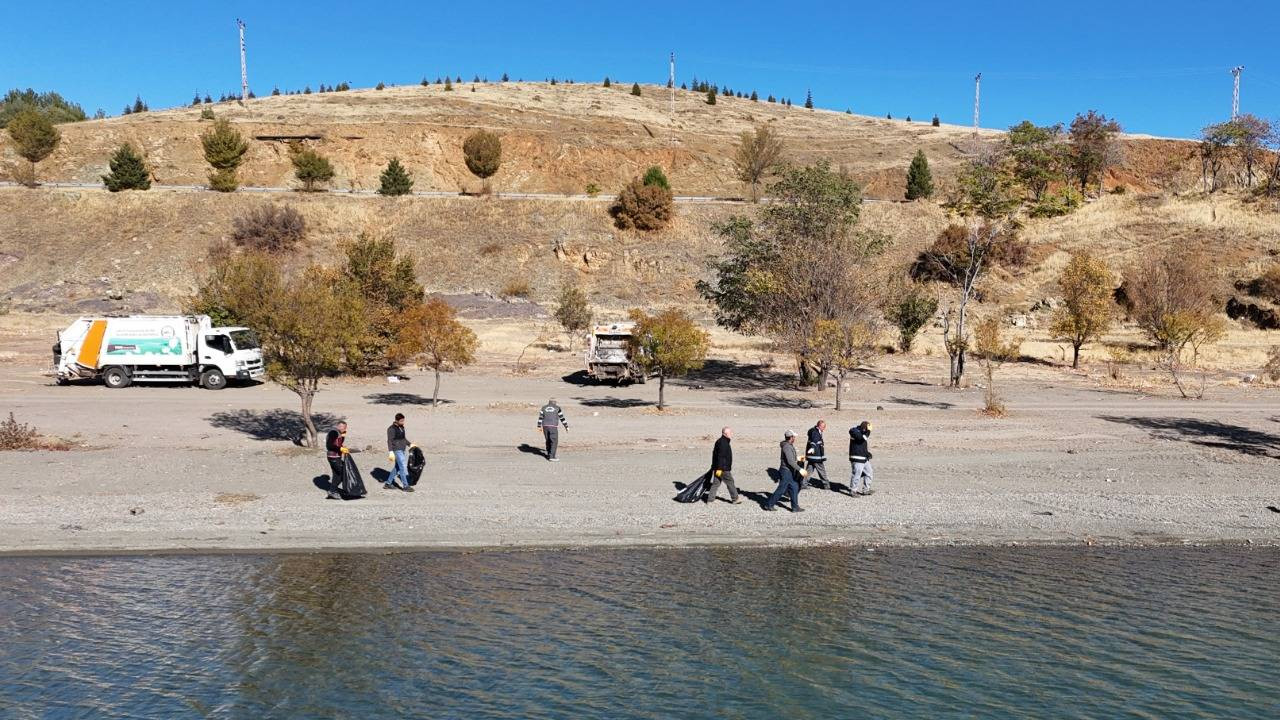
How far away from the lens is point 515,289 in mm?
58406

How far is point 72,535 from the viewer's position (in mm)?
15227

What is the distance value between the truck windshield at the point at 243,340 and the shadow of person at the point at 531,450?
15739 mm

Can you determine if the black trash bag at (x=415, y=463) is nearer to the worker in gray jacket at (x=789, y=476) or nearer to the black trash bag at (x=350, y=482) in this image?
the black trash bag at (x=350, y=482)

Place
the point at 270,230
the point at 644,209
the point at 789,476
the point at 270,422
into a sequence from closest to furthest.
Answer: the point at 789,476 → the point at 270,422 → the point at 270,230 → the point at 644,209

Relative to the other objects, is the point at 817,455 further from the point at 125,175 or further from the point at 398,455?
the point at 125,175

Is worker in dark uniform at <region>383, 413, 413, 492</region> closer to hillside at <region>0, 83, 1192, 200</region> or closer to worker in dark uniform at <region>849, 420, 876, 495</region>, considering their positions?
worker in dark uniform at <region>849, 420, 876, 495</region>

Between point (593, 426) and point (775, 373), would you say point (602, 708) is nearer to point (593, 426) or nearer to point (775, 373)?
point (593, 426)

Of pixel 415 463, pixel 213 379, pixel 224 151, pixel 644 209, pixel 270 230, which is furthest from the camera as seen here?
pixel 224 151

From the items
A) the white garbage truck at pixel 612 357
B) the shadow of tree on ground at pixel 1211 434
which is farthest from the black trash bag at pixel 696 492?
the white garbage truck at pixel 612 357

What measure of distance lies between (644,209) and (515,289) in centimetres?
1348

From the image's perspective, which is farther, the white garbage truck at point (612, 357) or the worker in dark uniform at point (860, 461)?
the white garbage truck at point (612, 357)

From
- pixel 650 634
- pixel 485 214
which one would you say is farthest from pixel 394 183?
pixel 650 634

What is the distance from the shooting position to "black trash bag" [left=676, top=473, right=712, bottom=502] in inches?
687

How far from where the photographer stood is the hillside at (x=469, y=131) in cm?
8462
